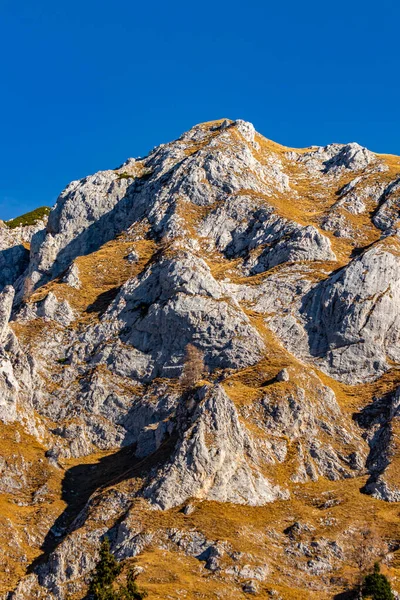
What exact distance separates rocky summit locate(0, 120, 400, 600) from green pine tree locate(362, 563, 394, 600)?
569 cm

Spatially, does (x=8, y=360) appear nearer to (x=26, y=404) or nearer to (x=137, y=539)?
(x=26, y=404)

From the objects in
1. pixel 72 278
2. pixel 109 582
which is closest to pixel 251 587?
pixel 109 582

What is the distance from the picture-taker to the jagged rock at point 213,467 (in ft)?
404

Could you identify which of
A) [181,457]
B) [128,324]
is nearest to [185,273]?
[128,324]

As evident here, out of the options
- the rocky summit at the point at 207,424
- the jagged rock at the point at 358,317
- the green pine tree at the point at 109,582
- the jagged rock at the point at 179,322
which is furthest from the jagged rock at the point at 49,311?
the green pine tree at the point at 109,582

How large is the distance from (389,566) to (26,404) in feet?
254

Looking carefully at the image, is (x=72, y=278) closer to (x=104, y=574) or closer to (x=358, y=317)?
(x=358, y=317)

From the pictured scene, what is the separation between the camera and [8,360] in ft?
516

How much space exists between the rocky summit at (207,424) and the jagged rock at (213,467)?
24 centimetres

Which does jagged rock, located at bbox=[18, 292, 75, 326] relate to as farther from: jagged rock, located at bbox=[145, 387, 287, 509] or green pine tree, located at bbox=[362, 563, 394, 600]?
green pine tree, located at bbox=[362, 563, 394, 600]

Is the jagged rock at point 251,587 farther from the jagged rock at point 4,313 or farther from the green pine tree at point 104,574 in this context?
the jagged rock at point 4,313

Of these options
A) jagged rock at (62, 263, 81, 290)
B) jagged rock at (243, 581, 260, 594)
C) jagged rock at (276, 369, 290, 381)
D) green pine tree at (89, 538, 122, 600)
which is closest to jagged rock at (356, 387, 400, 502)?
jagged rock at (276, 369, 290, 381)

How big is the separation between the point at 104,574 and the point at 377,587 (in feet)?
115

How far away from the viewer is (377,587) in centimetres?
9931
